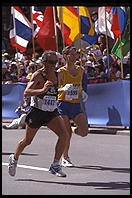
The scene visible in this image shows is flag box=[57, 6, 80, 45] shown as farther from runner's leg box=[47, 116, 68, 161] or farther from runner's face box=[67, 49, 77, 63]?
runner's leg box=[47, 116, 68, 161]

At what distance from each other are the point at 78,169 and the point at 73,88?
1.27 metres

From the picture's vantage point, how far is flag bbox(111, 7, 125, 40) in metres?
15.7

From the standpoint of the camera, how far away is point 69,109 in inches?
372

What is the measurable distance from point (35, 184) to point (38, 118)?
3.03 ft

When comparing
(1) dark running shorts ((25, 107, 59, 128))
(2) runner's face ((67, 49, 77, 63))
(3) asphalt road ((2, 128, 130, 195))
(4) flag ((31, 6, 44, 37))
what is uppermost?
(4) flag ((31, 6, 44, 37))

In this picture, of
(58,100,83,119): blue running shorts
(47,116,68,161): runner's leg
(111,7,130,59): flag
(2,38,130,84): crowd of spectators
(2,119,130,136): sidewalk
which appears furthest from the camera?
(2,38,130,84): crowd of spectators

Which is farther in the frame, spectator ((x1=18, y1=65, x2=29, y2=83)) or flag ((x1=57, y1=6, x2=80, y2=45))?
spectator ((x1=18, y1=65, x2=29, y2=83))

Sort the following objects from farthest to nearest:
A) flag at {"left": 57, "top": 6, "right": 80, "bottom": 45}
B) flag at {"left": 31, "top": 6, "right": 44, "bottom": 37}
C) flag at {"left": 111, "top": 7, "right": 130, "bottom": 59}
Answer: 1. flag at {"left": 31, "top": 6, "right": 44, "bottom": 37}
2. flag at {"left": 57, "top": 6, "right": 80, "bottom": 45}
3. flag at {"left": 111, "top": 7, "right": 130, "bottom": 59}

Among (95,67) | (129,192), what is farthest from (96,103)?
(129,192)

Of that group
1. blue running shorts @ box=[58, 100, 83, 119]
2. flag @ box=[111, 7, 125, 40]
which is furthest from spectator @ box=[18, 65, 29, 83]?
blue running shorts @ box=[58, 100, 83, 119]

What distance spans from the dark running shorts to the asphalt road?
31.1 inches

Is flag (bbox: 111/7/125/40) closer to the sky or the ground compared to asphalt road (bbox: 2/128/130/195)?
closer to the sky

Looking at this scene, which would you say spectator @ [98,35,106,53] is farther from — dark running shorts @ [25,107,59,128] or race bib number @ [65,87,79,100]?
dark running shorts @ [25,107,59,128]

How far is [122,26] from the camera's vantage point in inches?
622
